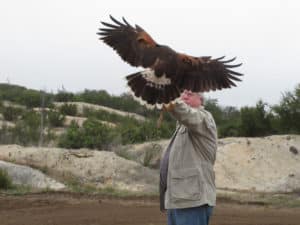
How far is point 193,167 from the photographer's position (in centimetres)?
472

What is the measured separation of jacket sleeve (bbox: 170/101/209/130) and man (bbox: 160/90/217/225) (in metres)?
0.01

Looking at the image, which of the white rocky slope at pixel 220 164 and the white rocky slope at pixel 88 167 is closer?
the white rocky slope at pixel 88 167

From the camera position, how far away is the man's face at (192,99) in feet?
14.5

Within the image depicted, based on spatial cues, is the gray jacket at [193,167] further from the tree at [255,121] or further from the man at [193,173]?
the tree at [255,121]

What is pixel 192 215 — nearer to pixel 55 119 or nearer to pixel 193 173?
pixel 193 173

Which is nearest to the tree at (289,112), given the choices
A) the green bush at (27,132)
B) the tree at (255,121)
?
the tree at (255,121)

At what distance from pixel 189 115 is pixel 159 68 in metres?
0.49

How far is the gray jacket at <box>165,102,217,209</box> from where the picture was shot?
15.3ft

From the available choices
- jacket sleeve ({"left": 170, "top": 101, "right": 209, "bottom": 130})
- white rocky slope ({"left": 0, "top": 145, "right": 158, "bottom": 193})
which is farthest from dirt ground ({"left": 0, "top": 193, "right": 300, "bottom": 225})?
jacket sleeve ({"left": 170, "top": 101, "right": 209, "bottom": 130})

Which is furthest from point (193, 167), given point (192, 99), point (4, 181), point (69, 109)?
point (69, 109)

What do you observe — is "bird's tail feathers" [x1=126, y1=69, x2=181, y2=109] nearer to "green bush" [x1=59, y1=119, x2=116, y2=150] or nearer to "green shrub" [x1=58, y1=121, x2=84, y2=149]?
"green bush" [x1=59, y1=119, x2=116, y2=150]

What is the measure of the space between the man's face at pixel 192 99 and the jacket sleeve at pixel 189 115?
0.04m

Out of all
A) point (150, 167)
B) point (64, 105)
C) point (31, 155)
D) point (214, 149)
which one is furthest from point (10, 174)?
point (64, 105)

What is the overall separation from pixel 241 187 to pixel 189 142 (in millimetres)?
14512
